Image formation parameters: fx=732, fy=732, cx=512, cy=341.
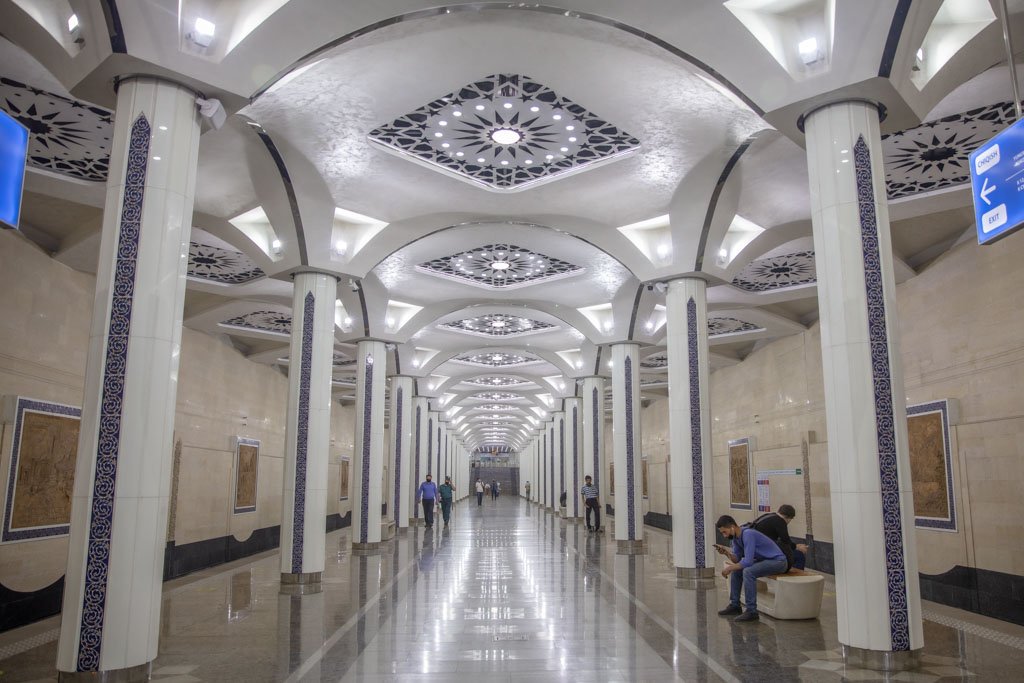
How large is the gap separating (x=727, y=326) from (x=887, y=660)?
11.3m

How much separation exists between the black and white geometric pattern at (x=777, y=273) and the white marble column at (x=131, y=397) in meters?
8.23

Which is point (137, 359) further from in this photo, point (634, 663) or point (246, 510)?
point (246, 510)

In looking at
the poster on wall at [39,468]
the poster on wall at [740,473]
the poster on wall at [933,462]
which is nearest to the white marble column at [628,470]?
the poster on wall at [740,473]

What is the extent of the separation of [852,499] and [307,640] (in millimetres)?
4340

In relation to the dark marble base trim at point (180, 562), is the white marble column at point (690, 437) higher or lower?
higher

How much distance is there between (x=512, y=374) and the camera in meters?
24.0

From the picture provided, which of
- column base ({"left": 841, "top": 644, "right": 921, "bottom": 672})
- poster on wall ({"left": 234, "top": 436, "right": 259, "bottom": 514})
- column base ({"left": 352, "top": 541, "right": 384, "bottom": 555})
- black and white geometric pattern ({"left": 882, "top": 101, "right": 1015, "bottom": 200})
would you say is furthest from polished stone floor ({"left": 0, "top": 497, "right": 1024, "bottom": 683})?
poster on wall ({"left": 234, "top": 436, "right": 259, "bottom": 514})

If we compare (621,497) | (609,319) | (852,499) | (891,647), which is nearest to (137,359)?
(852,499)

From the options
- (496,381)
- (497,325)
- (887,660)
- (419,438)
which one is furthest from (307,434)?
(496,381)

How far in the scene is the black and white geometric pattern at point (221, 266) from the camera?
425 inches

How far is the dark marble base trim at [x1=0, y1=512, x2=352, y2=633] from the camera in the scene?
7961mm

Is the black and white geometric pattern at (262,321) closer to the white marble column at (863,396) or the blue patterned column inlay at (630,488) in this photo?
the blue patterned column inlay at (630,488)

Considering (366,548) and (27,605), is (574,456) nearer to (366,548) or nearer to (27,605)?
(366,548)

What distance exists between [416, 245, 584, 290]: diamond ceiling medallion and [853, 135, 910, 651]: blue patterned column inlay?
6.82 metres
